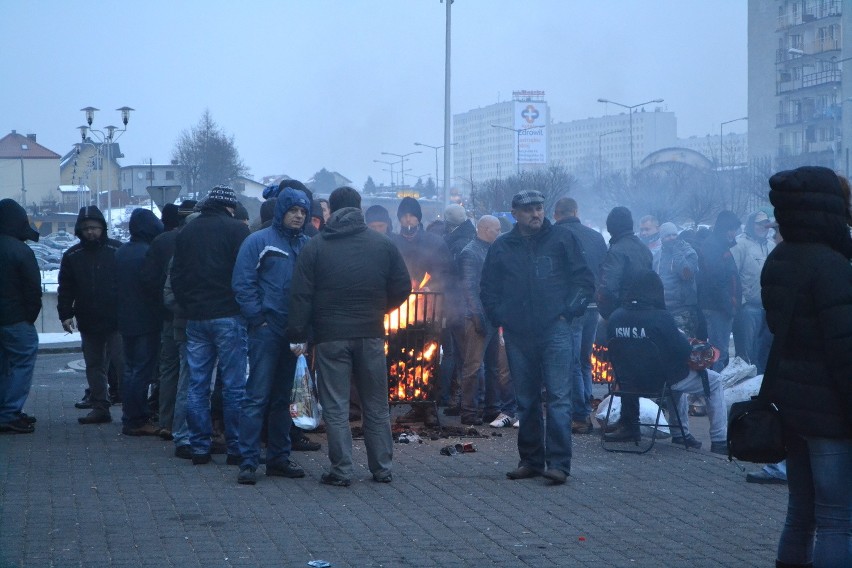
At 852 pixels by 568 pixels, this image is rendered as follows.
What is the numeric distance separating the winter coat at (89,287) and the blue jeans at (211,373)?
7.62 ft

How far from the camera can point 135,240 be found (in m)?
10.8

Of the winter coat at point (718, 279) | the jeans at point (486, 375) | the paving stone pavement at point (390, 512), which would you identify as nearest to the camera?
the paving stone pavement at point (390, 512)

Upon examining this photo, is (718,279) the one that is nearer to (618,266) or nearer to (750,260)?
(750,260)

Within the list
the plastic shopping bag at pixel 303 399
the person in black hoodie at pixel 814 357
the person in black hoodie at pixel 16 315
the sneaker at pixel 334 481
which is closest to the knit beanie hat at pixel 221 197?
the plastic shopping bag at pixel 303 399

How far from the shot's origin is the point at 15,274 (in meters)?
10.5

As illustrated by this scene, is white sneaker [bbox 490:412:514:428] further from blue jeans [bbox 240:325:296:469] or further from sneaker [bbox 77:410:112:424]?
sneaker [bbox 77:410:112:424]

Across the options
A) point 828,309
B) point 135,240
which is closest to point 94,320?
point 135,240

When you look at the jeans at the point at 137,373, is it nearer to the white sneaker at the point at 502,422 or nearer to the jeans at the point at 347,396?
the jeans at the point at 347,396

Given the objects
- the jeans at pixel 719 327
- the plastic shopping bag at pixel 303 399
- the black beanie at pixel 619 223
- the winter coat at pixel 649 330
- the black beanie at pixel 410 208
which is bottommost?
the plastic shopping bag at pixel 303 399

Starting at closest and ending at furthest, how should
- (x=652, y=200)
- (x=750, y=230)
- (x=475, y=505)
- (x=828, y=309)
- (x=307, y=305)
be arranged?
(x=828, y=309) → (x=475, y=505) → (x=307, y=305) → (x=750, y=230) → (x=652, y=200)

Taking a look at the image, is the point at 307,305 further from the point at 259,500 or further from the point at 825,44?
Answer: the point at 825,44

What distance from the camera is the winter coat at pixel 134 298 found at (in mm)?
10352

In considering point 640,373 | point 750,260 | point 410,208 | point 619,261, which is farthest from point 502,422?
point 750,260

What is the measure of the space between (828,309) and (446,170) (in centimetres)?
2715
